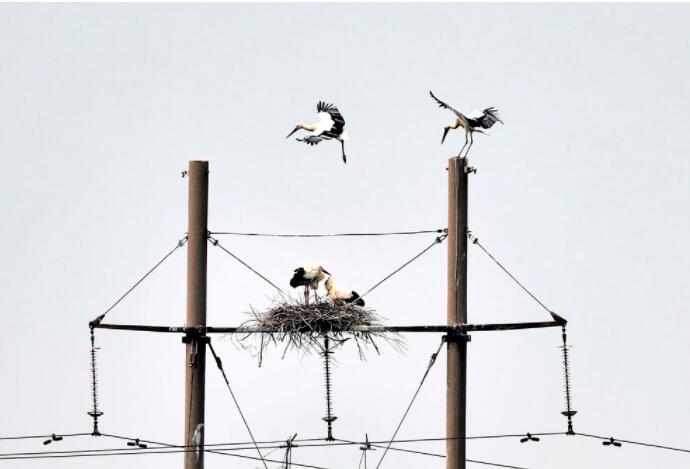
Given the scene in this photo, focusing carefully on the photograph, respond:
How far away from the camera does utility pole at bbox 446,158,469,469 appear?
71.5ft

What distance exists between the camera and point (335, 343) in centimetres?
2241

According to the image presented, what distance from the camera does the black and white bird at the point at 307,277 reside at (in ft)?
74.4

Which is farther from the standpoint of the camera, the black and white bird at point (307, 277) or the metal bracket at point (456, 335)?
the black and white bird at point (307, 277)

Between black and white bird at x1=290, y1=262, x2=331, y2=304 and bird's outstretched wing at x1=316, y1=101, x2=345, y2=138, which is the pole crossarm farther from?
bird's outstretched wing at x1=316, y1=101, x2=345, y2=138

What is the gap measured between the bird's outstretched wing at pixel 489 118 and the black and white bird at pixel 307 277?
8.25 feet

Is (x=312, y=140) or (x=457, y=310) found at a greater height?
(x=312, y=140)

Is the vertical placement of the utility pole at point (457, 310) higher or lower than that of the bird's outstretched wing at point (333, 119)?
lower

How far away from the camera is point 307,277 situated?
2269cm

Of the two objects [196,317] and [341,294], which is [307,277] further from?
[196,317]

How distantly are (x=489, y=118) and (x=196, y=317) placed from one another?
4.06 m

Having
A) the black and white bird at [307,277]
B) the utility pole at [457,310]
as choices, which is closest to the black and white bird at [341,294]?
the black and white bird at [307,277]

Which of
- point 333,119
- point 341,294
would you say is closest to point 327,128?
point 333,119

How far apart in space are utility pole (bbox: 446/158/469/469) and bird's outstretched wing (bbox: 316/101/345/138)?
4.77ft

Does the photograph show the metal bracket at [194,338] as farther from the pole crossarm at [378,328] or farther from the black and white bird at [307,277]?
the black and white bird at [307,277]
